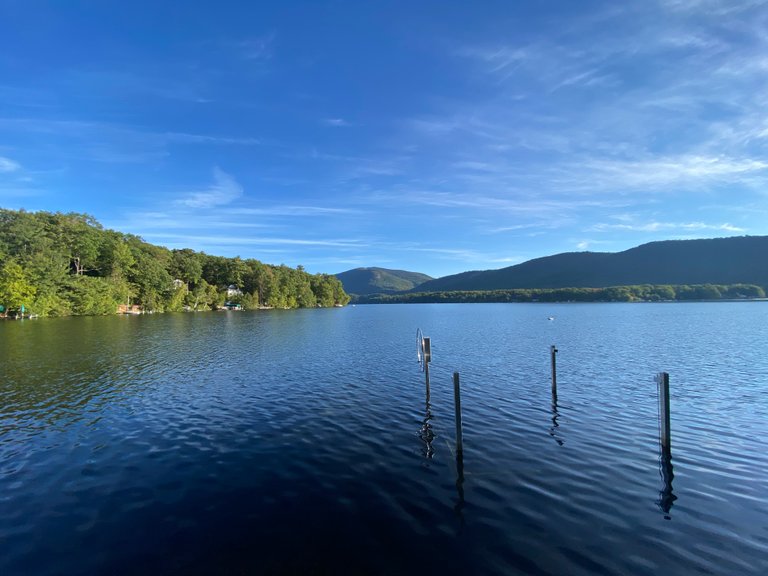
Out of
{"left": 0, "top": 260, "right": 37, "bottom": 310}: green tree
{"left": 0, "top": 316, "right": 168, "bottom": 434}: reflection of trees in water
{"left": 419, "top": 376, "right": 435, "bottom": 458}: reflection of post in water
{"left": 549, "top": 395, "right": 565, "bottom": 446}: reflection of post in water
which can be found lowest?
{"left": 549, "top": 395, "right": 565, "bottom": 446}: reflection of post in water

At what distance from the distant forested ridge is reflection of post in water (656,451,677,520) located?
101 metres

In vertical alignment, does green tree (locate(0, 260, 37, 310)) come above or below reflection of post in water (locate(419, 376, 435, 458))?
above

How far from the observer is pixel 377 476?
11469 millimetres

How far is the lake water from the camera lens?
7.87m

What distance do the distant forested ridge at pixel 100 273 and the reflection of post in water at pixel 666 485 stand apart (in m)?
101

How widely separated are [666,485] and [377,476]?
26.8 ft

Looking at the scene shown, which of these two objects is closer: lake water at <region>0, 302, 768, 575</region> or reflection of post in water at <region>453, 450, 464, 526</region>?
lake water at <region>0, 302, 768, 575</region>

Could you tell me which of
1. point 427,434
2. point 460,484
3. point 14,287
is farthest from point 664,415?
point 14,287

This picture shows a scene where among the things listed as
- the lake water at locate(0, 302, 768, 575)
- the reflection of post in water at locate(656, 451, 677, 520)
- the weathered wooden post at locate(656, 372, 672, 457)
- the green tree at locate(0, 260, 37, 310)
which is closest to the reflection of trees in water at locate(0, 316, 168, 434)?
the lake water at locate(0, 302, 768, 575)

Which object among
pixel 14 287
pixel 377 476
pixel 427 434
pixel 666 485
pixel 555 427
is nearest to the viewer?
pixel 666 485

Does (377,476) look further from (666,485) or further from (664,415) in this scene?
(664,415)

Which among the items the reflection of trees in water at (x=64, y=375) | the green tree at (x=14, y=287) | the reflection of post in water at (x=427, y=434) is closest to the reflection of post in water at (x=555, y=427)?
the reflection of post in water at (x=427, y=434)

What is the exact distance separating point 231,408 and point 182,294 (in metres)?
129

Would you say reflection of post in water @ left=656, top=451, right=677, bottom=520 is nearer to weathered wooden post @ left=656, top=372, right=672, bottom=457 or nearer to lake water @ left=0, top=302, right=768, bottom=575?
lake water @ left=0, top=302, right=768, bottom=575
